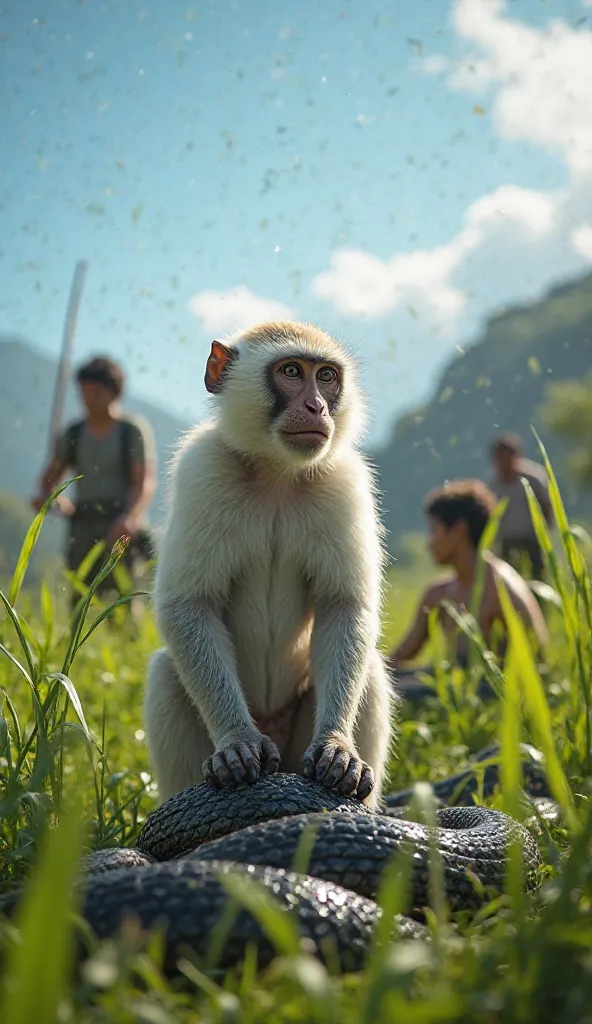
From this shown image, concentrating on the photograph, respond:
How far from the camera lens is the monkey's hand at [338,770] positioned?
9.22 ft

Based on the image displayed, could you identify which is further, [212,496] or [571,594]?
[212,496]

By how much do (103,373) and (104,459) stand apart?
2.49 ft

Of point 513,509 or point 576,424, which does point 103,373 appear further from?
point 576,424

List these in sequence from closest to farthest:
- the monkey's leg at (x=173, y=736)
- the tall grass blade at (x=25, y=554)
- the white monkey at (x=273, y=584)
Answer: the tall grass blade at (x=25, y=554), the white monkey at (x=273, y=584), the monkey's leg at (x=173, y=736)

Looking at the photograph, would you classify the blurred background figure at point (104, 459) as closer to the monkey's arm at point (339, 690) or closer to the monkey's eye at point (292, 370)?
the monkey's eye at point (292, 370)

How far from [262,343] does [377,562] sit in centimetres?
102

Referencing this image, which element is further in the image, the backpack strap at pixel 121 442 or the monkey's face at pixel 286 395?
the backpack strap at pixel 121 442

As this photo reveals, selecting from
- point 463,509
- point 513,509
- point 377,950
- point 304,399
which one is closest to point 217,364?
point 304,399

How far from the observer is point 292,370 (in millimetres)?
3664

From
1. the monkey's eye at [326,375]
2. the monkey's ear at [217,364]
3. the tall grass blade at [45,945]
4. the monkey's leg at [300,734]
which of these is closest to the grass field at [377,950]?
the tall grass blade at [45,945]

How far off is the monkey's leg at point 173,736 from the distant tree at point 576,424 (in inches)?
2910

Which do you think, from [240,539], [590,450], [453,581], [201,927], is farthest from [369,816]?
[590,450]

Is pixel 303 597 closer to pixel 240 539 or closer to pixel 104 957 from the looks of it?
pixel 240 539

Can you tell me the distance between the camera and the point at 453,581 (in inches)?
310
